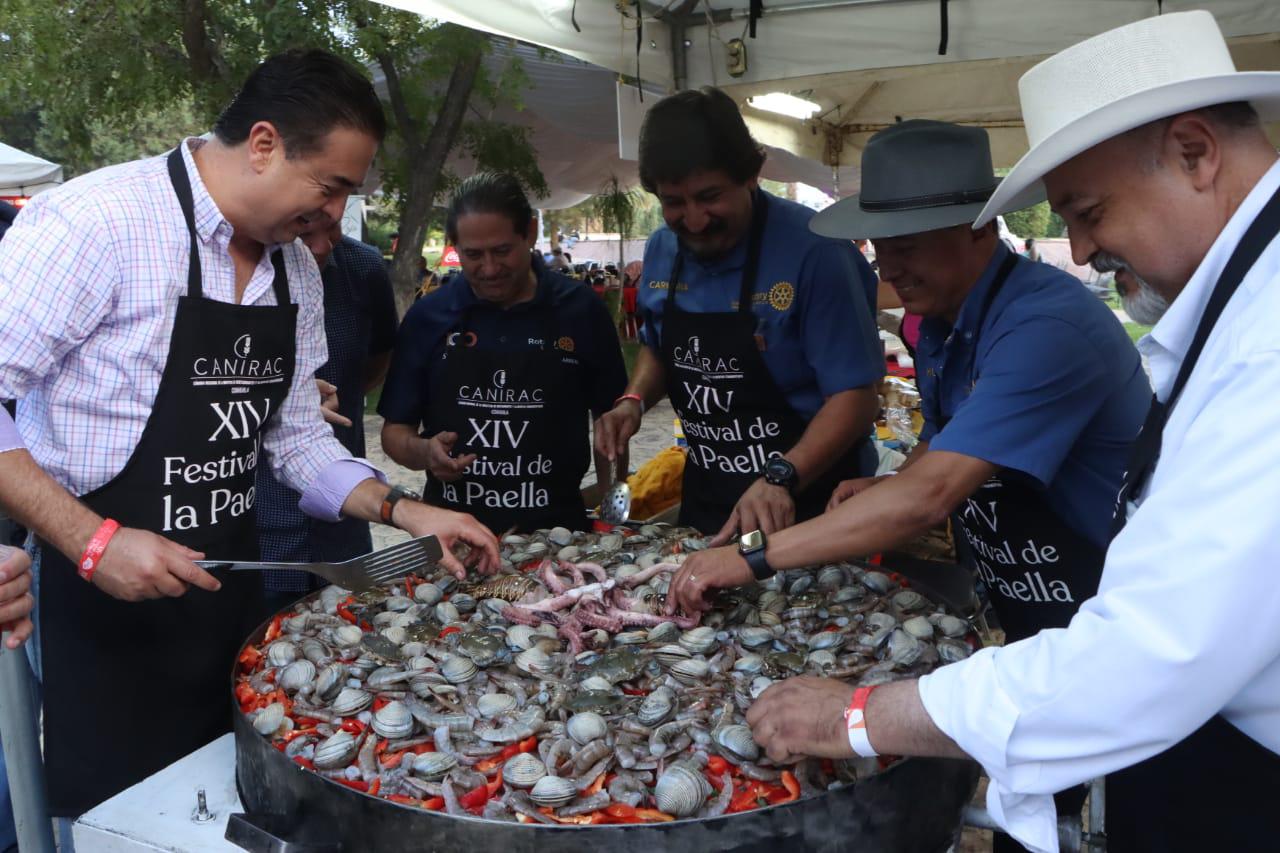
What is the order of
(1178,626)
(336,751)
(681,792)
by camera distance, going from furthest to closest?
(336,751) → (681,792) → (1178,626)

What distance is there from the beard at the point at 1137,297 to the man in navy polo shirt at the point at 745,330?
1059 mm

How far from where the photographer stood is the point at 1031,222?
43.9 m

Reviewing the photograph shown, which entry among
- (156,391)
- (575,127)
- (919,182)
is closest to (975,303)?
(919,182)

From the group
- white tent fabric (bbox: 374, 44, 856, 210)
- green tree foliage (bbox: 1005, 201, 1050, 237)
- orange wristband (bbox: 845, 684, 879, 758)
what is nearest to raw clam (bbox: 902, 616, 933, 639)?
orange wristband (bbox: 845, 684, 879, 758)

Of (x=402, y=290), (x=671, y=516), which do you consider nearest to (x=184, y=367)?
(x=671, y=516)

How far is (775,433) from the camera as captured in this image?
2.87m

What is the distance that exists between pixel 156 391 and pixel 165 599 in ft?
1.50

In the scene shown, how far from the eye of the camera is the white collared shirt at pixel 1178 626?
1021 mm

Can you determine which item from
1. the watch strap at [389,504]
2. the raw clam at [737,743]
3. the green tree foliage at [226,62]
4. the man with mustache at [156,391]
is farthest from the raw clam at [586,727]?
the green tree foliage at [226,62]

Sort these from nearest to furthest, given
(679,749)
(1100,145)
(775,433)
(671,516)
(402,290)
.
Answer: (1100,145)
(679,749)
(775,433)
(671,516)
(402,290)

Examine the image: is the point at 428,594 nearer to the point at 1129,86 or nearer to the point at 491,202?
the point at 491,202

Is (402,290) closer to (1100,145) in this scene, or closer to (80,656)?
(80,656)

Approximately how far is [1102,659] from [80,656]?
192 cm

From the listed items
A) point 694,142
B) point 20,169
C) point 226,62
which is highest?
point 226,62
